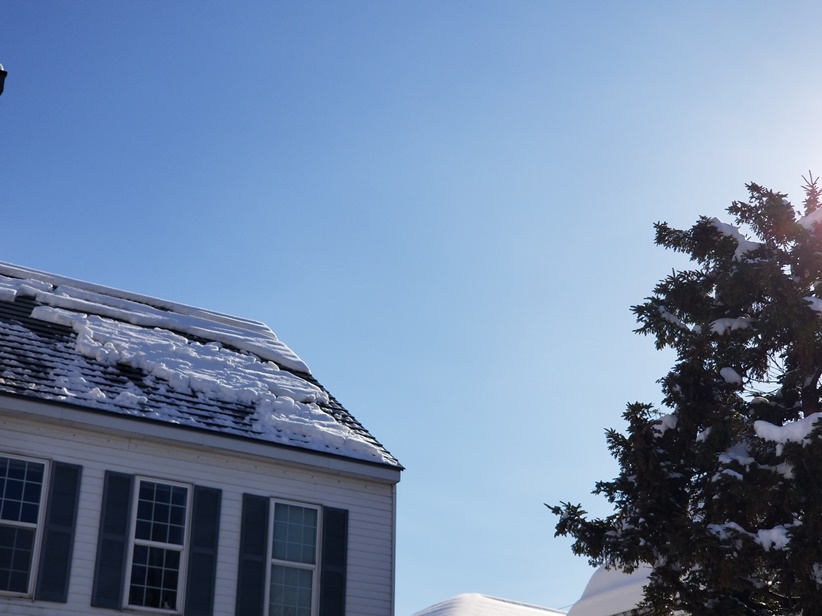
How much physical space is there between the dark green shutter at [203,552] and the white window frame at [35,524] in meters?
1.83

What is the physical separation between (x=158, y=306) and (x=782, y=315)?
1014 centimetres

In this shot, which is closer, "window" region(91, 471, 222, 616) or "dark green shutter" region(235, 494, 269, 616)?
"window" region(91, 471, 222, 616)

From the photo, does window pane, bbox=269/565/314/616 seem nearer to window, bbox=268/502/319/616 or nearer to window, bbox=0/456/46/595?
window, bbox=268/502/319/616

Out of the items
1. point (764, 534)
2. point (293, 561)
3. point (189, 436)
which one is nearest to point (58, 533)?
point (189, 436)

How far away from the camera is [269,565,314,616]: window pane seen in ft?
41.6

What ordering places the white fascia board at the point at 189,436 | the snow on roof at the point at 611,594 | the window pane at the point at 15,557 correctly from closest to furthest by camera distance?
the window pane at the point at 15,557 → the white fascia board at the point at 189,436 → the snow on roof at the point at 611,594

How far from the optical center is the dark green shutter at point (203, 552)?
1203cm

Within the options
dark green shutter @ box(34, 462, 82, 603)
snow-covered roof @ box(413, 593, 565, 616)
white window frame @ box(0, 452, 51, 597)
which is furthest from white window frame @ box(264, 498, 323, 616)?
snow-covered roof @ box(413, 593, 565, 616)

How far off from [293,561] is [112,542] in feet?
8.06

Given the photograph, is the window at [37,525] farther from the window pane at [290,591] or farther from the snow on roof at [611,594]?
the snow on roof at [611,594]

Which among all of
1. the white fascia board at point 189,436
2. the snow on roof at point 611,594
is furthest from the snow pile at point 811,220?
the snow on roof at point 611,594

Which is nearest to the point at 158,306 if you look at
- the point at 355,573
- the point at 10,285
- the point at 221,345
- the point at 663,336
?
the point at 221,345

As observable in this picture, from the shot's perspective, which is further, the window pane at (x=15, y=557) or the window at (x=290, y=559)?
the window at (x=290, y=559)

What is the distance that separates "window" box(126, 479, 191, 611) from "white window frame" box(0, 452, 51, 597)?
1.09 meters
